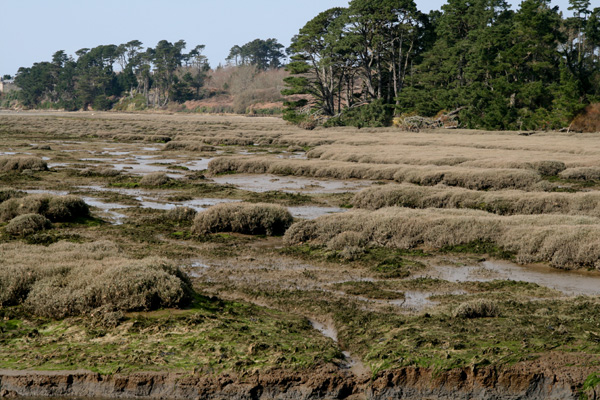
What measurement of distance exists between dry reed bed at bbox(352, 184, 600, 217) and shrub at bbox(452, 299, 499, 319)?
10.6 m

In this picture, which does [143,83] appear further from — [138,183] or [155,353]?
[155,353]

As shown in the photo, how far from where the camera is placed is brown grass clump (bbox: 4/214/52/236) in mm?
16781

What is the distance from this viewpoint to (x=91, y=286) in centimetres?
969

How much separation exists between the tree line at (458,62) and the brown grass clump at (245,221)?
41850mm

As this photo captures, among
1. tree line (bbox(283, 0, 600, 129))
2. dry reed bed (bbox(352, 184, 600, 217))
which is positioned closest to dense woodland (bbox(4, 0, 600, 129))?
tree line (bbox(283, 0, 600, 129))

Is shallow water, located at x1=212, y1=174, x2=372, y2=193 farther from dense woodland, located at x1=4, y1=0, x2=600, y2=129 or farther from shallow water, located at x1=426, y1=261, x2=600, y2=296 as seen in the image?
dense woodland, located at x1=4, y1=0, x2=600, y2=129

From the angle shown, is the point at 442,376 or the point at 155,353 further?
the point at 155,353

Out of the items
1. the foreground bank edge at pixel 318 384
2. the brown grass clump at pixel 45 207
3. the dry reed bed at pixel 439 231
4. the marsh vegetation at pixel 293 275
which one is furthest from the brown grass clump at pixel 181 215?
the foreground bank edge at pixel 318 384

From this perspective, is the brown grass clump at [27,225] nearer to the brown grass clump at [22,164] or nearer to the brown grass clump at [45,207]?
the brown grass clump at [45,207]

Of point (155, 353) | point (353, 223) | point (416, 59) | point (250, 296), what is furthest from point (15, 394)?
point (416, 59)

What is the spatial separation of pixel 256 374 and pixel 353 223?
9.33m

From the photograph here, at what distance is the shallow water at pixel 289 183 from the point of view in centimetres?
2805

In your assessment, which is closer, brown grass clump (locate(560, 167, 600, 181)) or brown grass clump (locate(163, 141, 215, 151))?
brown grass clump (locate(560, 167, 600, 181))

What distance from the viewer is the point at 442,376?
7832 millimetres
